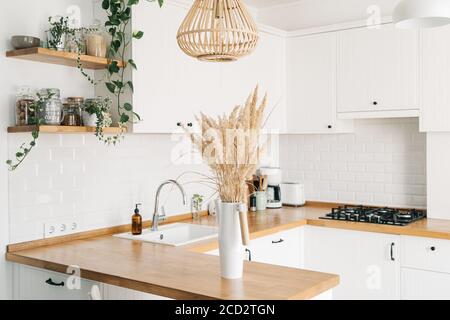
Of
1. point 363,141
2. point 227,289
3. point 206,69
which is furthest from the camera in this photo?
point 363,141

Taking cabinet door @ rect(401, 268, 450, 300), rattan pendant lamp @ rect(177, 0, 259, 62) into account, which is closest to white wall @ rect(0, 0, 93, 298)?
rattan pendant lamp @ rect(177, 0, 259, 62)

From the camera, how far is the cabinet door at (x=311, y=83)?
14.2ft

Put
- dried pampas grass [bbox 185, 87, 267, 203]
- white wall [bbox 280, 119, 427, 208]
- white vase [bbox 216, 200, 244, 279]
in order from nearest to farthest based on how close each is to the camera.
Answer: dried pampas grass [bbox 185, 87, 267, 203]
white vase [bbox 216, 200, 244, 279]
white wall [bbox 280, 119, 427, 208]

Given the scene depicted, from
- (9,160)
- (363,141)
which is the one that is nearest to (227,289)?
(9,160)

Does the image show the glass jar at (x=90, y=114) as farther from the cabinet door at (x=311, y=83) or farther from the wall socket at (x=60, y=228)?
the cabinet door at (x=311, y=83)

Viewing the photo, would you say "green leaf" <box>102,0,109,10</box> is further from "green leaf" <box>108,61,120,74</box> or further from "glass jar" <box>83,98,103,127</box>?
"glass jar" <box>83,98,103,127</box>

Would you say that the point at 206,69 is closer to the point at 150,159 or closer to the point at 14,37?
the point at 150,159

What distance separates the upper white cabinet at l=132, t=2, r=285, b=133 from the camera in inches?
128

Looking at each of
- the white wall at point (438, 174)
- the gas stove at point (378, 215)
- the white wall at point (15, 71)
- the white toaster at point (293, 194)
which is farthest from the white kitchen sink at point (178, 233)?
the white wall at point (438, 174)

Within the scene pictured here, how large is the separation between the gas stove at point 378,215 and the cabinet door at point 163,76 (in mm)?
1316

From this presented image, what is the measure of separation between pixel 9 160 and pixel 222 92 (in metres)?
1.57

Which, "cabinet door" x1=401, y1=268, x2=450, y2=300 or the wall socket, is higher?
the wall socket

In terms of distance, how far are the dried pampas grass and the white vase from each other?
159 millimetres

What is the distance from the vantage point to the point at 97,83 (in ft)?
11.0
